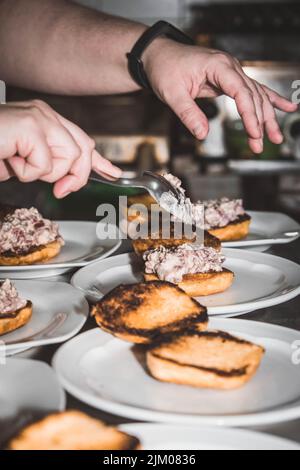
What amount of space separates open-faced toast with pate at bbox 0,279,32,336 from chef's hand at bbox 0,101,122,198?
0.86 ft

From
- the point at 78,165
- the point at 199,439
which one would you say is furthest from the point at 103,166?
the point at 199,439

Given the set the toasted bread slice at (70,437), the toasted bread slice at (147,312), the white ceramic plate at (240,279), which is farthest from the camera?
the white ceramic plate at (240,279)

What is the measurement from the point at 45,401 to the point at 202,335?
0.32 m

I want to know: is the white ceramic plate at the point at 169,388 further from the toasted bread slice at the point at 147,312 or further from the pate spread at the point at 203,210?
the pate spread at the point at 203,210

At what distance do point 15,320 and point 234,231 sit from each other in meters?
1.02

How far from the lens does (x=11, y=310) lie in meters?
1.41

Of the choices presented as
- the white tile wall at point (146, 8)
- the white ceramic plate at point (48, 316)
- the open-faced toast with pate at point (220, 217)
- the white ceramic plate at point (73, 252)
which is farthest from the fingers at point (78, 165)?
the white tile wall at point (146, 8)

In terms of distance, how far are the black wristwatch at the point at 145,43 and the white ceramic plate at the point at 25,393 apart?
1.39m

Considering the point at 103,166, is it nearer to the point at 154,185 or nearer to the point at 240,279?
the point at 154,185

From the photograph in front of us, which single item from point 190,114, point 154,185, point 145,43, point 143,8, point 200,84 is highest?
point 143,8

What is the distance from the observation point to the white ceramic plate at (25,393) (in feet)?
3.28

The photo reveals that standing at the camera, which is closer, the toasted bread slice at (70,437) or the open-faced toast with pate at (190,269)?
the toasted bread slice at (70,437)

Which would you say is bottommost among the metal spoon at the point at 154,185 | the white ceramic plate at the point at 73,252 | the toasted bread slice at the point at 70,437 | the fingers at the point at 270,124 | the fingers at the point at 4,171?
the white ceramic plate at the point at 73,252

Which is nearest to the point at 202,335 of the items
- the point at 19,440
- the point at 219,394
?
the point at 219,394
